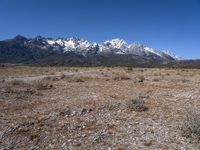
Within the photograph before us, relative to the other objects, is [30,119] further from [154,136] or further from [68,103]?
[154,136]

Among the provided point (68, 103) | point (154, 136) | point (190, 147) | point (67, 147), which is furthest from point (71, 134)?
point (68, 103)

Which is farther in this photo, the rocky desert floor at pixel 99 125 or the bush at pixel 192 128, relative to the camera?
the bush at pixel 192 128

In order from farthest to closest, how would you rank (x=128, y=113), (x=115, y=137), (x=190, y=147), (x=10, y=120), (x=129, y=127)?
(x=128, y=113) < (x=10, y=120) < (x=129, y=127) < (x=115, y=137) < (x=190, y=147)

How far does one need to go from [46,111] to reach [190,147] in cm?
984

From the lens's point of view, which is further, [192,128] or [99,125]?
[99,125]

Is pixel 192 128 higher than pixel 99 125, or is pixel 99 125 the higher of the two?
pixel 192 128

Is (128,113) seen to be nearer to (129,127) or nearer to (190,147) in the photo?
(129,127)

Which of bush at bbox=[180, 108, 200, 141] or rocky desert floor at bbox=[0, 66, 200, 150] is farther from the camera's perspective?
bush at bbox=[180, 108, 200, 141]

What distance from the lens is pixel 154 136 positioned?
14.0 meters

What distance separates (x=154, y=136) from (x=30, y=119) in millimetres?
7068

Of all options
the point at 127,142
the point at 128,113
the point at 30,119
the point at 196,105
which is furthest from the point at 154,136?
the point at 196,105

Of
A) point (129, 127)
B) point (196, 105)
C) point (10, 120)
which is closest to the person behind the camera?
point (129, 127)

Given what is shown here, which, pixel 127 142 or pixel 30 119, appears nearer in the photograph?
pixel 127 142

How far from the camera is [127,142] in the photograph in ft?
43.3
